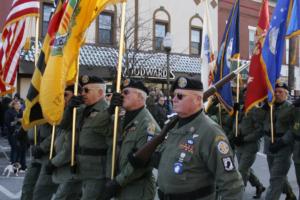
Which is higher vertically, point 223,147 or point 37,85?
point 37,85

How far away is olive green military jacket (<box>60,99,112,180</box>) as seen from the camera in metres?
5.53

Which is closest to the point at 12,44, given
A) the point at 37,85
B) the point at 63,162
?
the point at 37,85

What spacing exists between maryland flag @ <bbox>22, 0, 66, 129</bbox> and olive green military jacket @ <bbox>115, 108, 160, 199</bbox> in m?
1.70

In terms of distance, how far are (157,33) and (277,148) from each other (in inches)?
725

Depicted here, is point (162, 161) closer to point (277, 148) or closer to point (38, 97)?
point (38, 97)

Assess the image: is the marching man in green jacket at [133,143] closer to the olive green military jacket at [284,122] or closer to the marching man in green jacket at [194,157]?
the marching man in green jacket at [194,157]

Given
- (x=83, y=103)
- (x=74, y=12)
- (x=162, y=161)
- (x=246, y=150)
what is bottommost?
(x=246, y=150)

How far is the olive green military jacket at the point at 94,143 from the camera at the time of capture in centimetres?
553

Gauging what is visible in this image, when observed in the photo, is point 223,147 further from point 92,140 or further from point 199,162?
point 92,140

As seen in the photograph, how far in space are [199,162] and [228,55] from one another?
4978 mm

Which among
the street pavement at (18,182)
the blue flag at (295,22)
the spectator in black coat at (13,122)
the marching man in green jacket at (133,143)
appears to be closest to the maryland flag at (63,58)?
the marching man in green jacket at (133,143)

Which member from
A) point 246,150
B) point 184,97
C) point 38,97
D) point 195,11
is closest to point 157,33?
point 195,11

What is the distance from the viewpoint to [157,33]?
→ 25.0m

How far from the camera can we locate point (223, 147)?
3.70 metres
